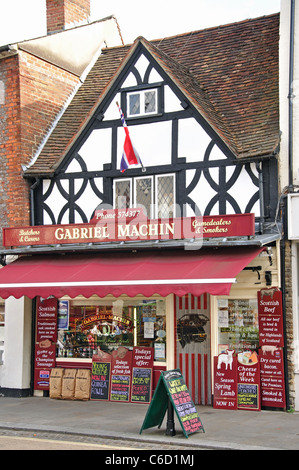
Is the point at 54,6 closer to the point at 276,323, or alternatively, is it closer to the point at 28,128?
the point at 28,128

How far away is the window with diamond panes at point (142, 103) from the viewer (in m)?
14.0

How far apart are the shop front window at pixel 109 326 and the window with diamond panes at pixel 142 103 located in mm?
4233

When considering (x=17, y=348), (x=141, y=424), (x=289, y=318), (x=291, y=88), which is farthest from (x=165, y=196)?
(x=141, y=424)

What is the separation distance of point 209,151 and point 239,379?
472 centimetres

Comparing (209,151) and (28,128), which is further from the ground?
(28,128)

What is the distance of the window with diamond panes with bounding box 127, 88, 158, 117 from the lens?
13961 mm

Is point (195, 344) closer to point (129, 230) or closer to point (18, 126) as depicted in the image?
point (129, 230)

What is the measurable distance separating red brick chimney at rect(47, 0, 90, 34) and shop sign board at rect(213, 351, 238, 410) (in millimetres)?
10638

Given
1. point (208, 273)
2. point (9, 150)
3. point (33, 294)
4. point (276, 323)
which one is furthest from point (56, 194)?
A: point (276, 323)

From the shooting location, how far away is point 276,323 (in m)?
12.0

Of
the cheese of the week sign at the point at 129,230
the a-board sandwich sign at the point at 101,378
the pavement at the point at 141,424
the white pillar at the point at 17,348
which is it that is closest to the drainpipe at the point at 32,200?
the cheese of the week sign at the point at 129,230
